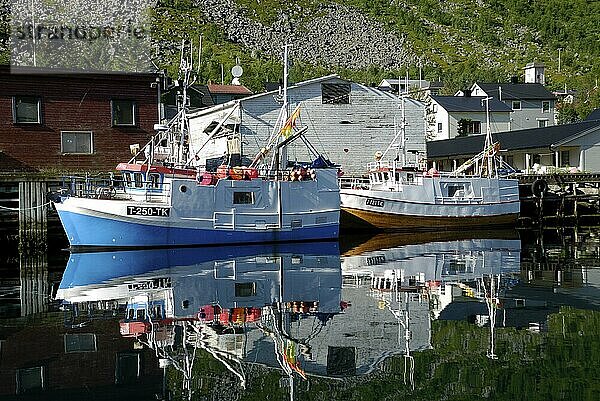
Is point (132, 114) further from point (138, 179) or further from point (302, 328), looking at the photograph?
point (302, 328)

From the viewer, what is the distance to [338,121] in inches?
1700

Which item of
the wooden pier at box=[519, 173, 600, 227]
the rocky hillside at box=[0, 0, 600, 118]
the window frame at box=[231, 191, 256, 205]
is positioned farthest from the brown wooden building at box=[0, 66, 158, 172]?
the rocky hillside at box=[0, 0, 600, 118]

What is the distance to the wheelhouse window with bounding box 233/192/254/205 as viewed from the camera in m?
30.2

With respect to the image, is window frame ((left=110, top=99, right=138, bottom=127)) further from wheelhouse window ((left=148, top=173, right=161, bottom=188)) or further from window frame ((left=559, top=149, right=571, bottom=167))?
window frame ((left=559, top=149, right=571, bottom=167))

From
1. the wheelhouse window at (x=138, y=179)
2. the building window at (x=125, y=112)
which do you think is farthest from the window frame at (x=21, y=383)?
the building window at (x=125, y=112)

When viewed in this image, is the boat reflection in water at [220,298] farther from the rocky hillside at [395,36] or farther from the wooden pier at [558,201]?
the rocky hillside at [395,36]

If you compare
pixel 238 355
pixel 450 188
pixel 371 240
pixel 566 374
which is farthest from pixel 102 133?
pixel 566 374

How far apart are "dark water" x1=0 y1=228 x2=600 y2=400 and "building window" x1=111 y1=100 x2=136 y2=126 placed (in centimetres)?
1020

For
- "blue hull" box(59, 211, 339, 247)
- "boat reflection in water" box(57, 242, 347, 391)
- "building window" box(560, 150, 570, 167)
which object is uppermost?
"building window" box(560, 150, 570, 167)

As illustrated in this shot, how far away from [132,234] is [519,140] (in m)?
35.2

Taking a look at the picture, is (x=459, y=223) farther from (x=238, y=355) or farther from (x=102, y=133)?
(x=238, y=355)

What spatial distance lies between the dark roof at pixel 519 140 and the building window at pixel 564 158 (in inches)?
46.4

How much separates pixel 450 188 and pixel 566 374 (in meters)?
27.5

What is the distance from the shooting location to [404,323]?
15.0 meters
